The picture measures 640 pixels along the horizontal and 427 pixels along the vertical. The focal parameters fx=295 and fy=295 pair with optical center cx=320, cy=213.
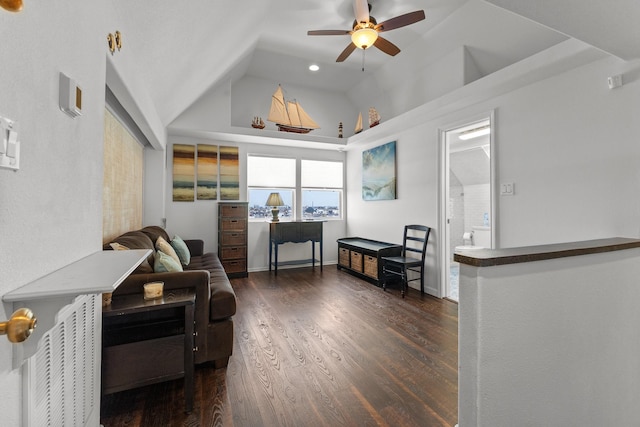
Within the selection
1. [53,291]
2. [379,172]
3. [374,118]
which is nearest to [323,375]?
[53,291]

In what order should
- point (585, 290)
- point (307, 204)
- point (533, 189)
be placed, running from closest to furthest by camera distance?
1. point (585, 290)
2. point (533, 189)
3. point (307, 204)

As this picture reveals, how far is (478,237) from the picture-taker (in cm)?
578

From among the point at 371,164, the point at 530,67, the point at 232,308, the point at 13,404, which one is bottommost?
the point at 232,308

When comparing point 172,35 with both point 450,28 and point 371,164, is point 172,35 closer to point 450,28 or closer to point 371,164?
point 450,28

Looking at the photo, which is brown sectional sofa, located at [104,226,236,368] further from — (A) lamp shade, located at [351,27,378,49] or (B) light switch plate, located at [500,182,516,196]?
(B) light switch plate, located at [500,182,516,196]

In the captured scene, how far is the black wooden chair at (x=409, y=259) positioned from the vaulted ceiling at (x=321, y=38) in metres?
2.15

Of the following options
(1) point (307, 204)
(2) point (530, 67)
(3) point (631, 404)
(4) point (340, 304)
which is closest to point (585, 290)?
(3) point (631, 404)

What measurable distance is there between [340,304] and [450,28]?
3498 millimetres

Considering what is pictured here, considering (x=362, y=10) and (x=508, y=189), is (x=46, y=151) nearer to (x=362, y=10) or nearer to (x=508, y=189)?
(x=362, y=10)

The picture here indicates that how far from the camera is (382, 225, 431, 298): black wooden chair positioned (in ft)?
12.9

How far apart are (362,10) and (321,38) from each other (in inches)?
52.2

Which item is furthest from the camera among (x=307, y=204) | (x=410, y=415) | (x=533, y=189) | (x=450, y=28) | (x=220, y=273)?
(x=307, y=204)

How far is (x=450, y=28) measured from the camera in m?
3.46

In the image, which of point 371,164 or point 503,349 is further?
point 371,164
